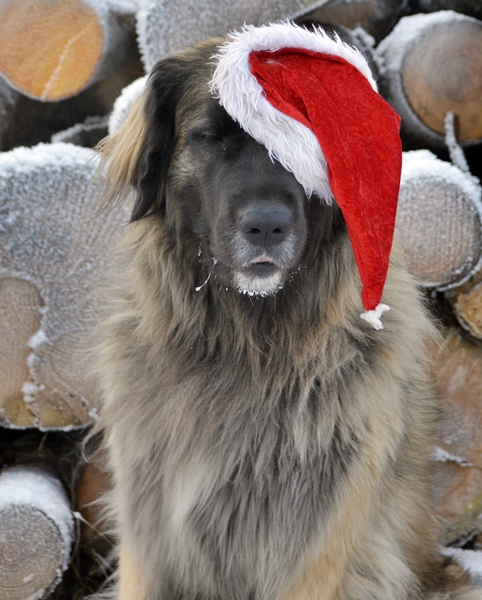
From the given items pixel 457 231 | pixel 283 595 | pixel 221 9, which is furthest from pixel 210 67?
pixel 283 595

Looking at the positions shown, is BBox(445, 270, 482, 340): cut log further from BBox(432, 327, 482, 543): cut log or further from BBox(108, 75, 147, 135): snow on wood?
BBox(108, 75, 147, 135): snow on wood

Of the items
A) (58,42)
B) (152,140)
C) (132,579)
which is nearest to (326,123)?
(152,140)

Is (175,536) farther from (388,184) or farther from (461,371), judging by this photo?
(461,371)

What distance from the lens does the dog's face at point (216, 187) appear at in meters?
1.64

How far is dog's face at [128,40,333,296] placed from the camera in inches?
64.4

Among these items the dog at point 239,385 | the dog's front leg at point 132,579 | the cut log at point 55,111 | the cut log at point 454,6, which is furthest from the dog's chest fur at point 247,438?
the cut log at point 454,6

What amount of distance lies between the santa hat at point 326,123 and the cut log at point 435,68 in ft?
2.31

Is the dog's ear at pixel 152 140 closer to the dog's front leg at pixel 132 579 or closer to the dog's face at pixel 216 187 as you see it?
the dog's face at pixel 216 187

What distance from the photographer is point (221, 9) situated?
7.25 ft

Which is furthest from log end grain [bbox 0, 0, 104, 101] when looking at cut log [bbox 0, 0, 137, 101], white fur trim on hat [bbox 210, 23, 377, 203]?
white fur trim on hat [bbox 210, 23, 377, 203]

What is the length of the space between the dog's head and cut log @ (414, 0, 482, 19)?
1059 mm

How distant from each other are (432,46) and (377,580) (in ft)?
→ 5.69

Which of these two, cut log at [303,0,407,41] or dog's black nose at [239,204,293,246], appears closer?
dog's black nose at [239,204,293,246]

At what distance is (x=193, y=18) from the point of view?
7.27 ft
